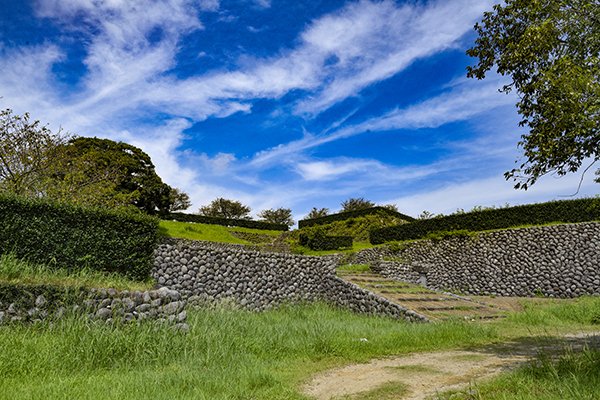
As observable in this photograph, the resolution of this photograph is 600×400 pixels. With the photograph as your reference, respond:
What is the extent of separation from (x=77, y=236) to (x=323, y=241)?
14.8 metres

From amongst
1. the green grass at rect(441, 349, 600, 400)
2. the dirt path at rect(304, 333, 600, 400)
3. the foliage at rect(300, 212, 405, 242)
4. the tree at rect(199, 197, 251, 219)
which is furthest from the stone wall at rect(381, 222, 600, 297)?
the tree at rect(199, 197, 251, 219)

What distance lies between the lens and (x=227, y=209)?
1692 inches

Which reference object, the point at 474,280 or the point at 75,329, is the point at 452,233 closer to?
the point at 474,280

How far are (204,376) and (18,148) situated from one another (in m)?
14.7

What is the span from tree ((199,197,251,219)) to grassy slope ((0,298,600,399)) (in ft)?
112

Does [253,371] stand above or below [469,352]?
above

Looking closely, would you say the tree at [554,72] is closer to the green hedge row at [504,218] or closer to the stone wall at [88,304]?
the stone wall at [88,304]

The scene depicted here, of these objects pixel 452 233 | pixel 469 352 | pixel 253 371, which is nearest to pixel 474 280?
pixel 452 233

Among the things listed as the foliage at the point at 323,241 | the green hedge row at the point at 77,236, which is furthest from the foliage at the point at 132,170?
the green hedge row at the point at 77,236

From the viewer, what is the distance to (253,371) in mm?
5191

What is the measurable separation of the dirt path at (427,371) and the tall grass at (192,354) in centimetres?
42

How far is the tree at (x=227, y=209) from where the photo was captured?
43.0 meters

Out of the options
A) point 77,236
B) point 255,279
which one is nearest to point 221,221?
point 255,279

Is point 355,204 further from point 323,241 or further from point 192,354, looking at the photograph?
point 192,354
